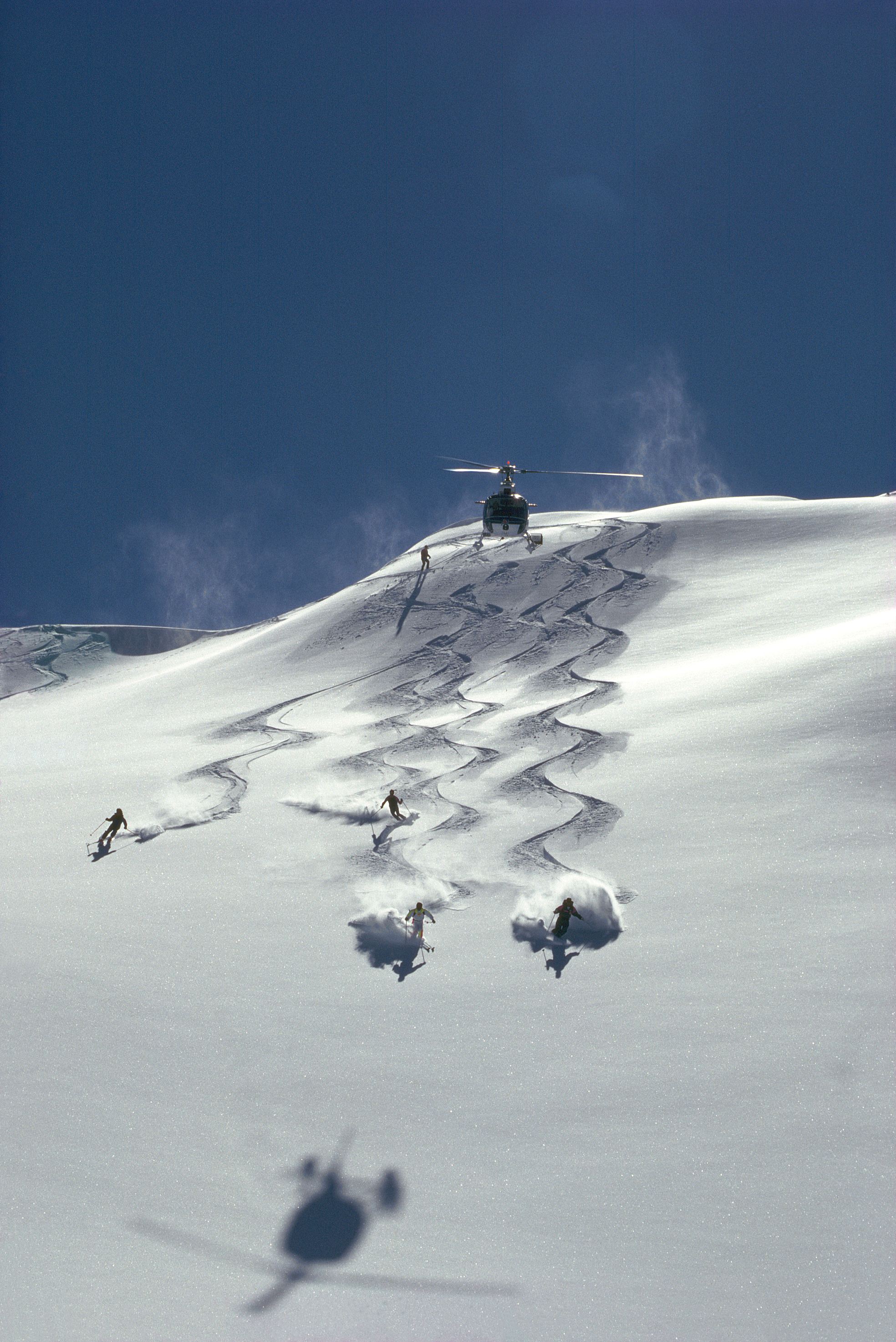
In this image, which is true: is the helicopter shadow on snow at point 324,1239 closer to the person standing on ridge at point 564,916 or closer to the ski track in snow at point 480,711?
the person standing on ridge at point 564,916

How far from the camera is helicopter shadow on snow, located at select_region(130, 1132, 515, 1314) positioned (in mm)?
8789

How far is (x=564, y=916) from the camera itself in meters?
14.3

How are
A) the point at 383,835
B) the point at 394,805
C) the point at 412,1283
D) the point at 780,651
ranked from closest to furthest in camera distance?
the point at 412,1283
the point at 383,835
the point at 394,805
the point at 780,651

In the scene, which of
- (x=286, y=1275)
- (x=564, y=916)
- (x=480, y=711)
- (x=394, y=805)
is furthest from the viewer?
(x=480, y=711)

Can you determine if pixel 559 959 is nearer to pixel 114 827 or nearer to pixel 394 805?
pixel 394 805

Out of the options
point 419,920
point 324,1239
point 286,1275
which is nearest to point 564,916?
point 419,920

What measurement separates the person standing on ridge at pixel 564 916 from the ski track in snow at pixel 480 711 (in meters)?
1.93

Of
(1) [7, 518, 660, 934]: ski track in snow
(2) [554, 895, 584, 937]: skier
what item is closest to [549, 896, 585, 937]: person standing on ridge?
(2) [554, 895, 584, 937]: skier

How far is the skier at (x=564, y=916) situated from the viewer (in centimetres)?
1427

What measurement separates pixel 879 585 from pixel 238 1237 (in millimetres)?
28788

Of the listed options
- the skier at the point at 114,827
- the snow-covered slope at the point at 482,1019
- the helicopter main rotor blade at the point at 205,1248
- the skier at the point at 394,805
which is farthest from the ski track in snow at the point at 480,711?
the helicopter main rotor blade at the point at 205,1248

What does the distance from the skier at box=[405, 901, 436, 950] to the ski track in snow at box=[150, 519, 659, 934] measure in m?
1.50

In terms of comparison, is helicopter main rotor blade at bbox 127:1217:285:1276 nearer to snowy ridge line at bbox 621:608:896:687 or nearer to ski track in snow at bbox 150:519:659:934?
ski track in snow at bbox 150:519:659:934

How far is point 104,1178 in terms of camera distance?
10.1 meters
